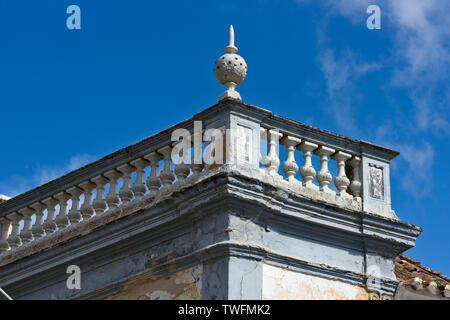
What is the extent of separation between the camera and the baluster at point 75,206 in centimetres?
1251

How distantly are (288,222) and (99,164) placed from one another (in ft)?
7.66

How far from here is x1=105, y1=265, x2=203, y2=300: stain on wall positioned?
1102 centimetres

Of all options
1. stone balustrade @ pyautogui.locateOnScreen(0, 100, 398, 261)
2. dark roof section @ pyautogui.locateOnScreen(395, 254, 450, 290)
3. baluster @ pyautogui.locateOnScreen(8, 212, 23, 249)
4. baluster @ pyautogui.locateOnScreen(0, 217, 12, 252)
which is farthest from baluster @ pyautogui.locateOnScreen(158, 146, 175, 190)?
dark roof section @ pyautogui.locateOnScreen(395, 254, 450, 290)

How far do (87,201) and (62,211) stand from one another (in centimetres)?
42

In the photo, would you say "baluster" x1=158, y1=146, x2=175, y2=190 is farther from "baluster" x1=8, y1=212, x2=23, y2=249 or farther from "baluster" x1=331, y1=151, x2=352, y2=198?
"baluster" x1=8, y1=212, x2=23, y2=249

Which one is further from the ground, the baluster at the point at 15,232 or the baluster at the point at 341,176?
the baluster at the point at 341,176

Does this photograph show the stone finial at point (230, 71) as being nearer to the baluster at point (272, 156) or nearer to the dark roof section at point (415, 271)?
the baluster at point (272, 156)

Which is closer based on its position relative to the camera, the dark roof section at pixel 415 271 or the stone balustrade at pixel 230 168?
the stone balustrade at pixel 230 168

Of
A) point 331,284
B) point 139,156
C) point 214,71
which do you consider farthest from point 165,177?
point 331,284

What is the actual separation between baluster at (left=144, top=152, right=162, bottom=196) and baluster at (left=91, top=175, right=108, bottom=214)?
A: 2.21 ft

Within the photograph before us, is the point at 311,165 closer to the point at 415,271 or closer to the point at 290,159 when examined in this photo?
the point at 290,159

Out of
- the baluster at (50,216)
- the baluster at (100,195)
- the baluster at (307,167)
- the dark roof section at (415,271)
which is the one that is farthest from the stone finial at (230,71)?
the dark roof section at (415,271)

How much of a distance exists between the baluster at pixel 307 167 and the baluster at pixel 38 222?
3.14 metres

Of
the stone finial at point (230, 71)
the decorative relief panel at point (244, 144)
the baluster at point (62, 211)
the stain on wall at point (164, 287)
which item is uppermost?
the stone finial at point (230, 71)
